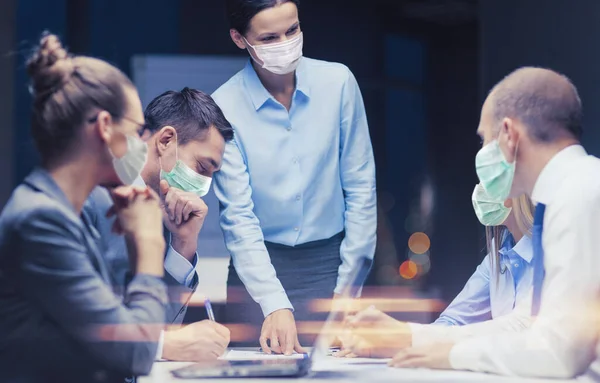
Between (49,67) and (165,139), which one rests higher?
(49,67)

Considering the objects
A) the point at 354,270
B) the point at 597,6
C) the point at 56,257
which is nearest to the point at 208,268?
the point at 354,270

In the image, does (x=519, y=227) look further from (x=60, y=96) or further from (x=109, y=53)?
(x=109, y=53)

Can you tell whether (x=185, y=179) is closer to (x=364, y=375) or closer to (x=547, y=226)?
(x=364, y=375)

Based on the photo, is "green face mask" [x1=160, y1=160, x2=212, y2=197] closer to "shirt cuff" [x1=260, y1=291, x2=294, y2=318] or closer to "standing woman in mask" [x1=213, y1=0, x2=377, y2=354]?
"standing woman in mask" [x1=213, y1=0, x2=377, y2=354]

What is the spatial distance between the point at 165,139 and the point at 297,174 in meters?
0.49

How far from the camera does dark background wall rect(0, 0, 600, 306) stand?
2.97 metres

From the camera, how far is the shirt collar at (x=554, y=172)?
1.78m

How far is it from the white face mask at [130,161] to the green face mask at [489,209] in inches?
39.9

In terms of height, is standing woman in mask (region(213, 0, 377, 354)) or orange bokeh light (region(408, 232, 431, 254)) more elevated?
standing woman in mask (region(213, 0, 377, 354))

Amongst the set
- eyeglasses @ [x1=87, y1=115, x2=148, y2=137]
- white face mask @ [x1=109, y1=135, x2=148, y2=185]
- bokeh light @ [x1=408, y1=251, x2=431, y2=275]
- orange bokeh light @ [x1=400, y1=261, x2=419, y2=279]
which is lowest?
bokeh light @ [x1=408, y1=251, x2=431, y2=275]

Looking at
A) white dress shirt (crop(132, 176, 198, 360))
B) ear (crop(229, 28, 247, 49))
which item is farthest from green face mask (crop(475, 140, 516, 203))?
ear (crop(229, 28, 247, 49))

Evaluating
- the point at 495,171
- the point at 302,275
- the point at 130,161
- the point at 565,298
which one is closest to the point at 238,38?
the point at 302,275

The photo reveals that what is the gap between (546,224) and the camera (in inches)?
68.7

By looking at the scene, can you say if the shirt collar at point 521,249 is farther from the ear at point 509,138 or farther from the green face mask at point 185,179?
the green face mask at point 185,179
